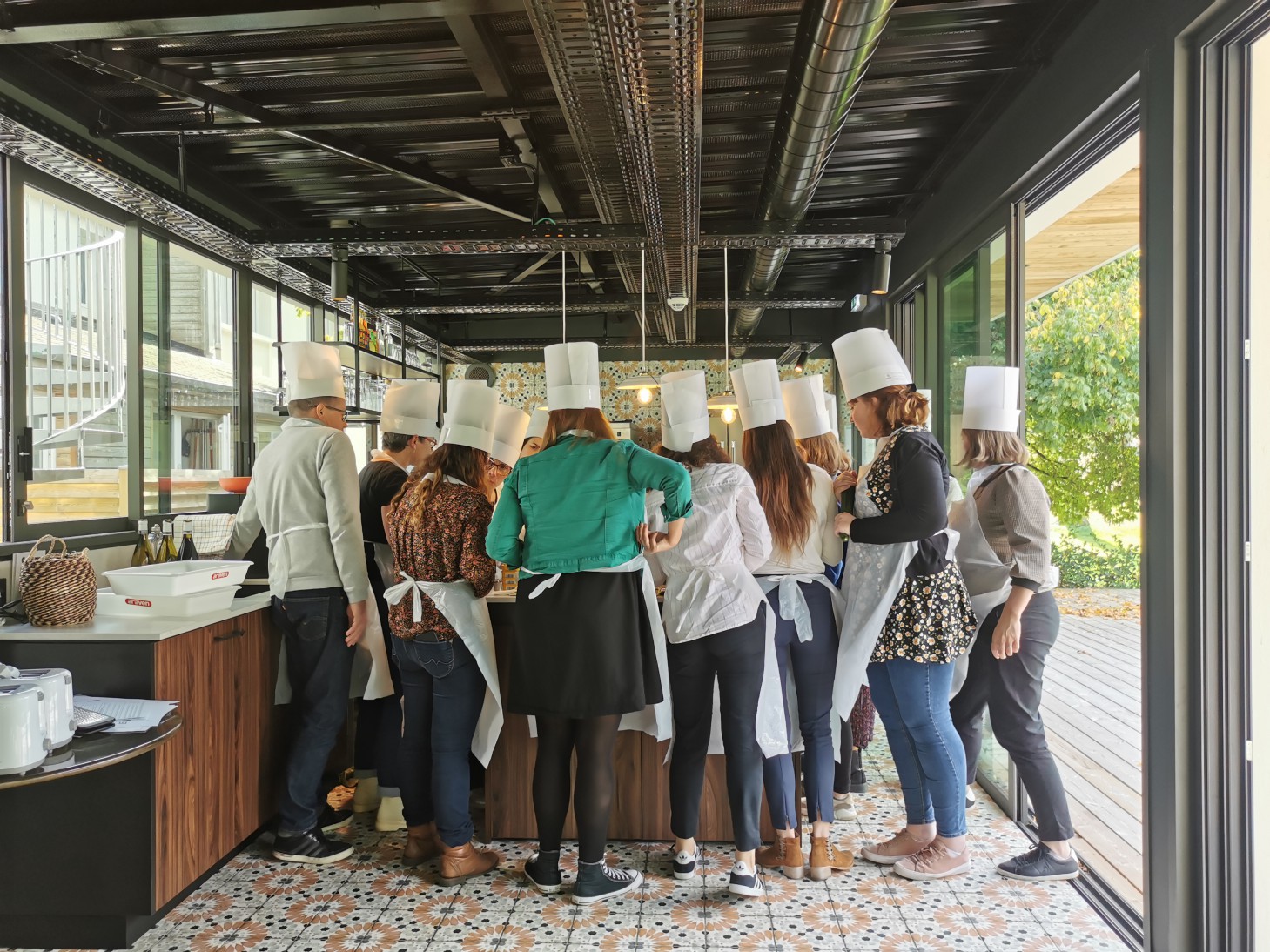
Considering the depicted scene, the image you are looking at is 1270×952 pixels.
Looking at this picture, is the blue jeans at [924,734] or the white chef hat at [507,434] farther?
the white chef hat at [507,434]

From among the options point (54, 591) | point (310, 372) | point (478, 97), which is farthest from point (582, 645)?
point (478, 97)

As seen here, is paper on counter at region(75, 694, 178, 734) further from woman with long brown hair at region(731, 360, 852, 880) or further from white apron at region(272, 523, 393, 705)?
woman with long brown hair at region(731, 360, 852, 880)

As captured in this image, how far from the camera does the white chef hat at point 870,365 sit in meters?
2.81

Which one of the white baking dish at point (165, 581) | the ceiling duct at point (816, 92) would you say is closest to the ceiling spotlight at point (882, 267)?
the ceiling duct at point (816, 92)

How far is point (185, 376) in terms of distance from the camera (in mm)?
4496

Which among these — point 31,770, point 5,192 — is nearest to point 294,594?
point 31,770

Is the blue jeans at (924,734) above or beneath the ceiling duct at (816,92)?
beneath

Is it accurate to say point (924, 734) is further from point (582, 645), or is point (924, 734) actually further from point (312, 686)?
point (312, 686)

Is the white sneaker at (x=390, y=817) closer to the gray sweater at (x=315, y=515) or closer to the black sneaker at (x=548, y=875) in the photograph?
the black sneaker at (x=548, y=875)

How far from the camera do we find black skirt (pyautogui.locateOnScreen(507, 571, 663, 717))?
250 centimetres

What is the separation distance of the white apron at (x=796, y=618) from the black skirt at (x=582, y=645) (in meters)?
0.48

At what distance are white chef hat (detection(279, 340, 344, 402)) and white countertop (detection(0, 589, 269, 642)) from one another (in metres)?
0.87

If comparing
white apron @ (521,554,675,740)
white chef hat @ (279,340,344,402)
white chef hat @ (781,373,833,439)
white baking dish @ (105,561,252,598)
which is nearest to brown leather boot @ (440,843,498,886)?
white apron @ (521,554,675,740)

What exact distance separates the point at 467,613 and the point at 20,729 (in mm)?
1226
